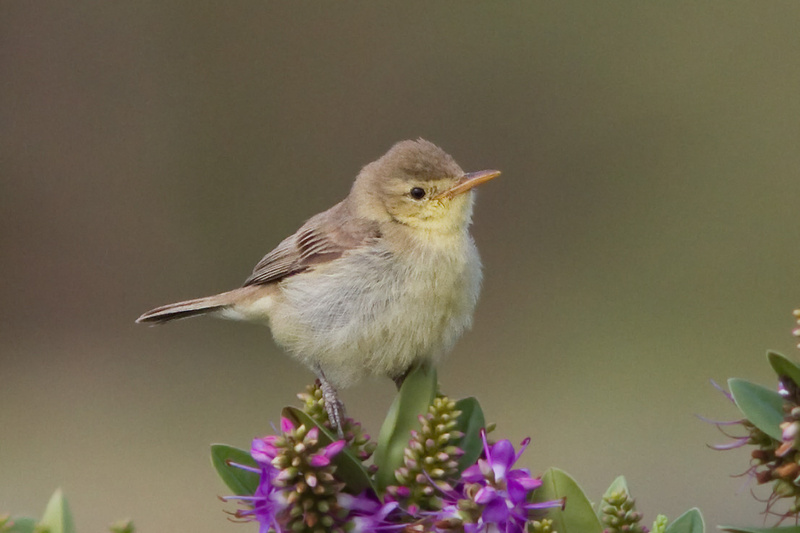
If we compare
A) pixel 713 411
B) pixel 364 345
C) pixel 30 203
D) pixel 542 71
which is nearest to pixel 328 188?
pixel 542 71

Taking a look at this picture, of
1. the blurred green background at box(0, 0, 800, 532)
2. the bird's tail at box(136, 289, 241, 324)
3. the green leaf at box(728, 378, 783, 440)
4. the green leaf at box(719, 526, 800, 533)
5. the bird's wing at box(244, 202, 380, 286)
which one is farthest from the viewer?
the blurred green background at box(0, 0, 800, 532)

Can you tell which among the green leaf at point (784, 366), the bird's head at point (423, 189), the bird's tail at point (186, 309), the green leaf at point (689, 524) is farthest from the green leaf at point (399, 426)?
the bird's tail at point (186, 309)

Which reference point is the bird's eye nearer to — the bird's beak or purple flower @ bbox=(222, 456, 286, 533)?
the bird's beak

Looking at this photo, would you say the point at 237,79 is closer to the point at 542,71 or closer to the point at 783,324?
the point at 542,71

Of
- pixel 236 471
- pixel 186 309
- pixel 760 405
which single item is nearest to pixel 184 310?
pixel 186 309

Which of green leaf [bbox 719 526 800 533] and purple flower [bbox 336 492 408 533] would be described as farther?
purple flower [bbox 336 492 408 533]

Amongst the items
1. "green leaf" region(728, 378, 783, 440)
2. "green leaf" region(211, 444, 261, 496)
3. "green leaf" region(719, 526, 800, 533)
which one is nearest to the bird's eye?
"green leaf" region(211, 444, 261, 496)
